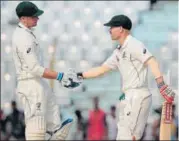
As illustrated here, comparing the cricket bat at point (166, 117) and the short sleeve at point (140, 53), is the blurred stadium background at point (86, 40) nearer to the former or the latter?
the cricket bat at point (166, 117)

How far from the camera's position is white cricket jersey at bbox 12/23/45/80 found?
7559 millimetres

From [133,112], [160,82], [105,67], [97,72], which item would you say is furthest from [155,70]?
[97,72]

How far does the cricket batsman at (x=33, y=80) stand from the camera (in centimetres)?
761

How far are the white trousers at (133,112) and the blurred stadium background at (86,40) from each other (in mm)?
5151

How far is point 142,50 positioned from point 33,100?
3.80 ft

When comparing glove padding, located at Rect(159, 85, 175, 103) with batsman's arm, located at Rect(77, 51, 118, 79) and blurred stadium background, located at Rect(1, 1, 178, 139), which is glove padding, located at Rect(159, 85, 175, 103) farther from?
blurred stadium background, located at Rect(1, 1, 178, 139)

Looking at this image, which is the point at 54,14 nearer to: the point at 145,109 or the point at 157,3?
the point at 157,3

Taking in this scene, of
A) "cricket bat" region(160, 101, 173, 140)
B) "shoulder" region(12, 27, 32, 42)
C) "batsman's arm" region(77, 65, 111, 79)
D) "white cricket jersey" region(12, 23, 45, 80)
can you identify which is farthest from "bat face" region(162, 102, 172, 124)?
"shoulder" region(12, 27, 32, 42)

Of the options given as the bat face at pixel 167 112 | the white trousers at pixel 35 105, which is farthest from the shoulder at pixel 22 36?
the bat face at pixel 167 112

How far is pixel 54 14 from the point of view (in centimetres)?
1493

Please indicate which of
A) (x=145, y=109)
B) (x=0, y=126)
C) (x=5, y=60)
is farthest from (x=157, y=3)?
(x=145, y=109)

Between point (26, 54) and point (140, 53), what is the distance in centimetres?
107

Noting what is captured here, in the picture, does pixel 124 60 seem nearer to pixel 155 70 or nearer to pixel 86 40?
pixel 155 70

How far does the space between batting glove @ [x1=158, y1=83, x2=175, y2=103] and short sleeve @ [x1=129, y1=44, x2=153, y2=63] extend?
0.96ft
